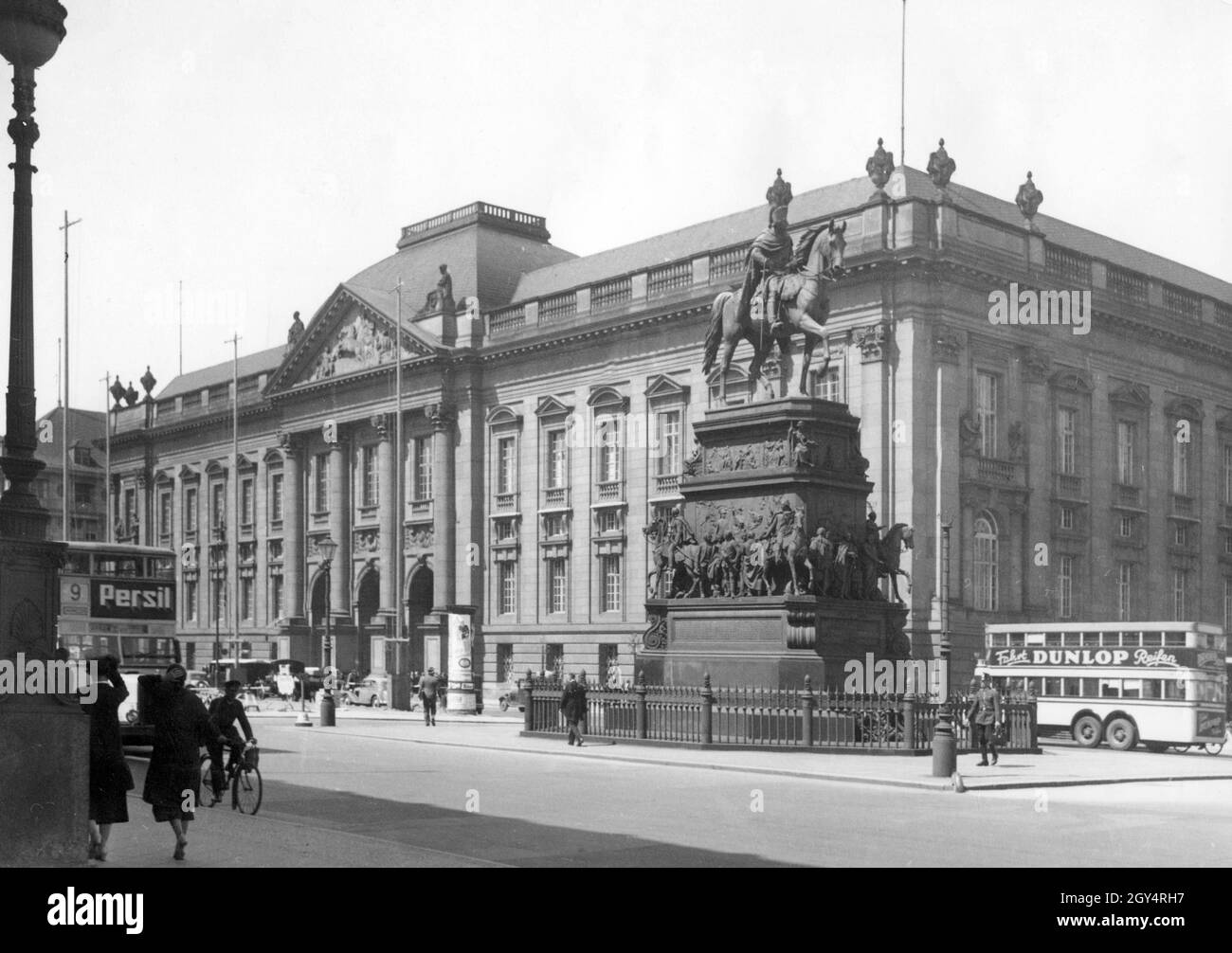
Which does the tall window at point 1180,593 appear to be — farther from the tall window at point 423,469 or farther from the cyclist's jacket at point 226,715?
the cyclist's jacket at point 226,715

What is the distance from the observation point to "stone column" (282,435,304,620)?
7481 cm

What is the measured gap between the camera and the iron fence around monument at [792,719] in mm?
26781

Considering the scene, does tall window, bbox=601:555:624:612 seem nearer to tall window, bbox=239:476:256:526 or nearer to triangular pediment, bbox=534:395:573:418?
triangular pediment, bbox=534:395:573:418

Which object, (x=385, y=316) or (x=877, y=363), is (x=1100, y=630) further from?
(x=385, y=316)

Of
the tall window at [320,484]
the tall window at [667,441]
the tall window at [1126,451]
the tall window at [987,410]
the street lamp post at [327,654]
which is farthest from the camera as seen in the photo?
the tall window at [320,484]

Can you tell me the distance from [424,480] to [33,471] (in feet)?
181

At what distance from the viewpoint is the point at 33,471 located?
1194cm

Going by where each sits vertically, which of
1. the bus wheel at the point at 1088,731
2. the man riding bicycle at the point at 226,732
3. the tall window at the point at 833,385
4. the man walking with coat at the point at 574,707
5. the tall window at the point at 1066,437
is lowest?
the bus wheel at the point at 1088,731

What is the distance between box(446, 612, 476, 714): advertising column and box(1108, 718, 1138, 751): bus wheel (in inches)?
756

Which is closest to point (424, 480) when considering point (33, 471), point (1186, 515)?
point (1186, 515)

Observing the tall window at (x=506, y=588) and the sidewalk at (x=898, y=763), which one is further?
the tall window at (x=506, y=588)

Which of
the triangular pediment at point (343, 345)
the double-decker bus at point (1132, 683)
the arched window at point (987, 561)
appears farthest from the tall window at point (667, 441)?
the double-decker bus at point (1132, 683)

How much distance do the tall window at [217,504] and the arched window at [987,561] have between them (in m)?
46.8

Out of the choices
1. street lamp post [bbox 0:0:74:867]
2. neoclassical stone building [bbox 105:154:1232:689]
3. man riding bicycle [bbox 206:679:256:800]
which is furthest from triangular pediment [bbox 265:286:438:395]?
street lamp post [bbox 0:0:74:867]
